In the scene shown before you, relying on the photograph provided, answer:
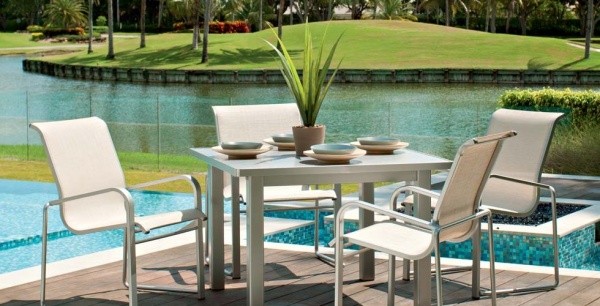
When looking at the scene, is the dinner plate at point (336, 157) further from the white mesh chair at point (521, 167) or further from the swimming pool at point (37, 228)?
the swimming pool at point (37, 228)

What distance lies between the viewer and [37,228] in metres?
9.05

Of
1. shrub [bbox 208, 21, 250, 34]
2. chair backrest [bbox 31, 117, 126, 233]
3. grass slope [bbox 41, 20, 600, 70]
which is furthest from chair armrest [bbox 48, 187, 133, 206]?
shrub [bbox 208, 21, 250, 34]

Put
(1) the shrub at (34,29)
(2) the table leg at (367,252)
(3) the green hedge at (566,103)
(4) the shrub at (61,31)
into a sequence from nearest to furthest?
(2) the table leg at (367,252)
(3) the green hedge at (566,103)
(4) the shrub at (61,31)
(1) the shrub at (34,29)

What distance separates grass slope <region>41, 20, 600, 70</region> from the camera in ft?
152

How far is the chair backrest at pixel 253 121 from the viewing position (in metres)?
6.32

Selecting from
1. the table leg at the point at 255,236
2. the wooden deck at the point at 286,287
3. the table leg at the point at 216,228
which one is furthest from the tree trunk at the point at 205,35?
the table leg at the point at 255,236

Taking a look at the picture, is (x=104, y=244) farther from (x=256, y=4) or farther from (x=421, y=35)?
(x=256, y=4)

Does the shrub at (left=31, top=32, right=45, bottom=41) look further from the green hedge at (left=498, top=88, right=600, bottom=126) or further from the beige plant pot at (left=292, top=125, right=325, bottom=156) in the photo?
the beige plant pot at (left=292, top=125, right=325, bottom=156)

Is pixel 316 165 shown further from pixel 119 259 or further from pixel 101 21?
pixel 101 21

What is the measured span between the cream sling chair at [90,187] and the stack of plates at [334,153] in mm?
727

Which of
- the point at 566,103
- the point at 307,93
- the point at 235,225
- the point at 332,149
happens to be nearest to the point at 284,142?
the point at 307,93

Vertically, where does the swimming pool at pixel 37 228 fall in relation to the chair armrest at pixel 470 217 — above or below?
below

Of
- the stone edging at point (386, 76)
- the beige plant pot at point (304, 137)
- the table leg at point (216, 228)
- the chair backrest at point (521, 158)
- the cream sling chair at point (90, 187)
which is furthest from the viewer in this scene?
the stone edging at point (386, 76)

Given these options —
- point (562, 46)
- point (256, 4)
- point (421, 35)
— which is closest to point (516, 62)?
point (562, 46)
